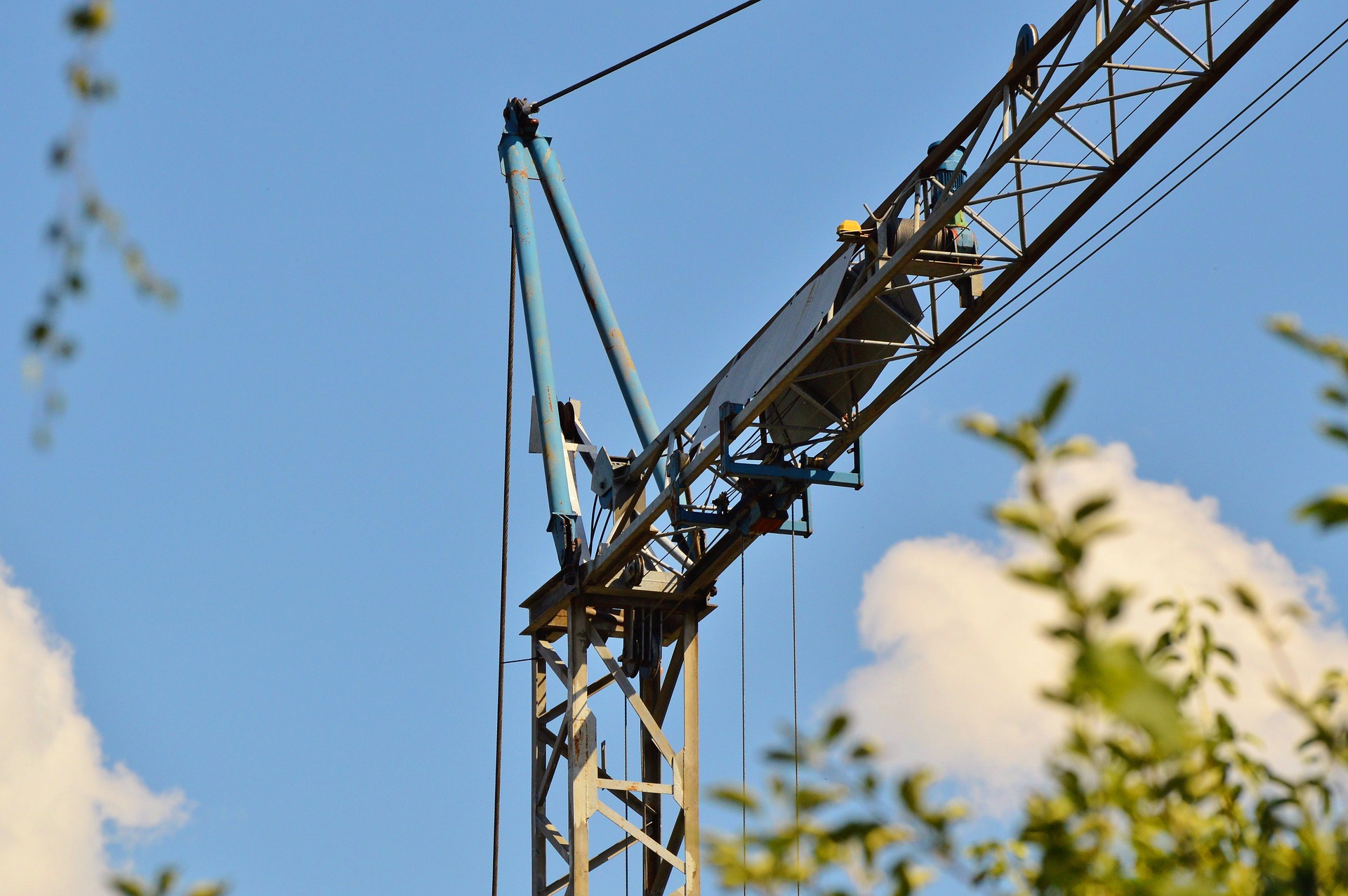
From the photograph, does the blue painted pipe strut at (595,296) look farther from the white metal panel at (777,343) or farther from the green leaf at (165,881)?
the green leaf at (165,881)

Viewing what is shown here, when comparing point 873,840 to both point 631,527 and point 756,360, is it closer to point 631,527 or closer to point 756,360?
point 756,360

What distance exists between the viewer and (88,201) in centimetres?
249

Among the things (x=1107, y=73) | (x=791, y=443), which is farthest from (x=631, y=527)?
(x=1107, y=73)

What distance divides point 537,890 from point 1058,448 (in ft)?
53.8

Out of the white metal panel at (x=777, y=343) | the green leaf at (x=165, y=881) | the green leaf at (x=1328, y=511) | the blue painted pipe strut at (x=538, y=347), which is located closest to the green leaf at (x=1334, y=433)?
the green leaf at (x=1328, y=511)

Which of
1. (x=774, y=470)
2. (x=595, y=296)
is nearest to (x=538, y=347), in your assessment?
(x=595, y=296)

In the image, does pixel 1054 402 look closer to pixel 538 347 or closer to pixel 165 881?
pixel 165 881

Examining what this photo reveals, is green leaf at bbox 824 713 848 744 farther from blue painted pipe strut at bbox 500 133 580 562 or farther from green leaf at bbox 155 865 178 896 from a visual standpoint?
blue painted pipe strut at bbox 500 133 580 562

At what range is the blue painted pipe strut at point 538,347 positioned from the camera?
58.5 ft

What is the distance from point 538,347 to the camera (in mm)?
19109

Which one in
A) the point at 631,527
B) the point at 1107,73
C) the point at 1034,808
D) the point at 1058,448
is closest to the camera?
the point at 1058,448

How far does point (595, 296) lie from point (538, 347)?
798mm

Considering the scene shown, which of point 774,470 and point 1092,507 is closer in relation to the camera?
point 1092,507

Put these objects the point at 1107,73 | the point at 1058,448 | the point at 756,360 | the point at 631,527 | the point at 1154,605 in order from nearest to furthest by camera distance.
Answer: the point at 1058,448
the point at 1154,605
the point at 1107,73
the point at 756,360
the point at 631,527
